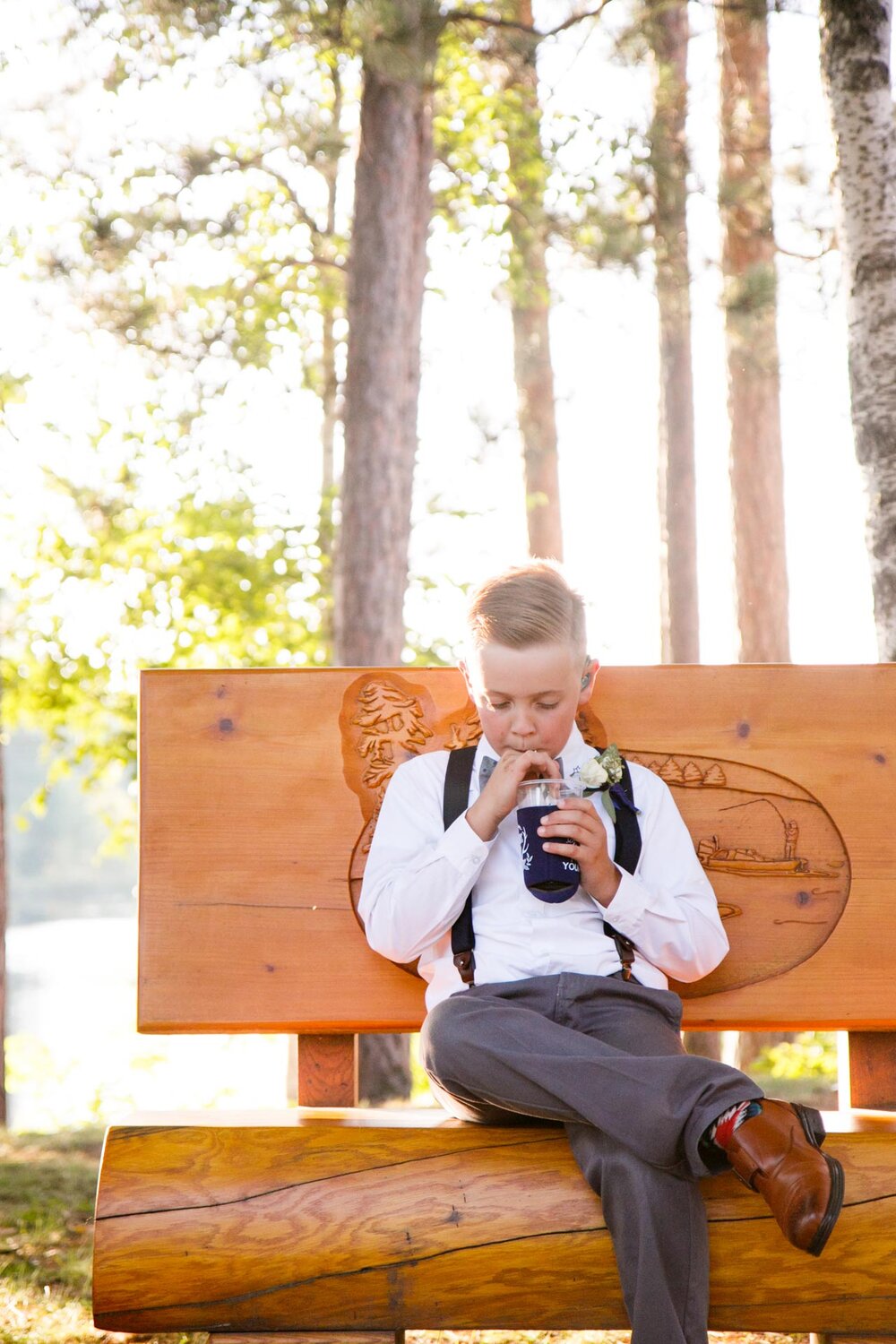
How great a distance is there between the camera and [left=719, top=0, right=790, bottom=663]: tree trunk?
8.09 meters

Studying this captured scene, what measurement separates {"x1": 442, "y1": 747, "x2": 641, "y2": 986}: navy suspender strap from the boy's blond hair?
27 cm

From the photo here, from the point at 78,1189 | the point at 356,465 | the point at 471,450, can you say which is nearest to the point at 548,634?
the point at 78,1189

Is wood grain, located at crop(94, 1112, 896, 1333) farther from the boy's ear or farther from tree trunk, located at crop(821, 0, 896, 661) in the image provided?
tree trunk, located at crop(821, 0, 896, 661)

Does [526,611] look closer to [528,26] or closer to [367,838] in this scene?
[367,838]

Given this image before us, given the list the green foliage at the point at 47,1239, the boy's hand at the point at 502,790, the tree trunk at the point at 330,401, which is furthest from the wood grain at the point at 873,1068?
the tree trunk at the point at 330,401

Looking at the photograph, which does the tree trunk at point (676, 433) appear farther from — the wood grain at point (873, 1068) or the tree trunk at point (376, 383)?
the wood grain at point (873, 1068)

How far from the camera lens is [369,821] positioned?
2863 mm

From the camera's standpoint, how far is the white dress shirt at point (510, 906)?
247cm

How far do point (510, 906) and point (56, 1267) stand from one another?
1.67 m

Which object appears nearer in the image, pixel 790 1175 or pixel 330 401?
pixel 790 1175

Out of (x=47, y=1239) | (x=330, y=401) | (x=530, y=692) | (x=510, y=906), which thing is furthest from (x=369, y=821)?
(x=330, y=401)

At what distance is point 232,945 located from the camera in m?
2.81

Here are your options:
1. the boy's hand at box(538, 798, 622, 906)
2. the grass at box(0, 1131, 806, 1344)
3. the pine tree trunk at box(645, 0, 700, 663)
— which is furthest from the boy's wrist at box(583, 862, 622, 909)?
the pine tree trunk at box(645, 0, 700, 663)

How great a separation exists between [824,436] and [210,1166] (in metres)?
8.77
